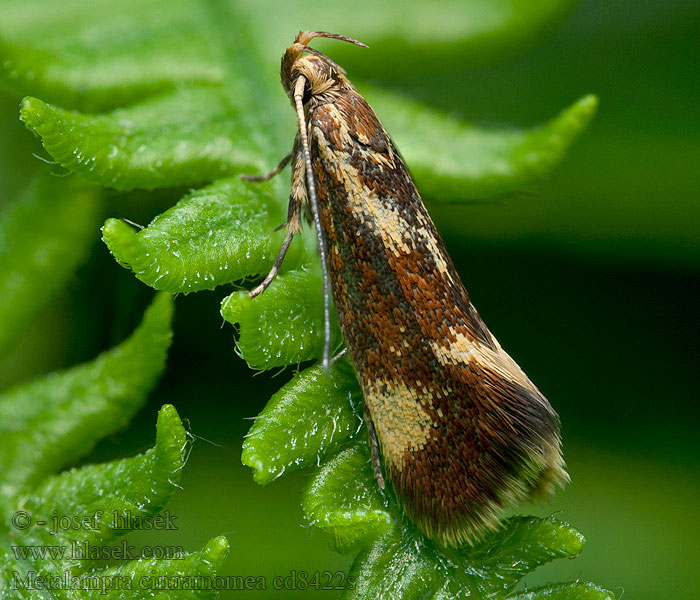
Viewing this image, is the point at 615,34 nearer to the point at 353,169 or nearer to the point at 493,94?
the point at 493,94

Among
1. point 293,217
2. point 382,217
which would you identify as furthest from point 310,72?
point 382,217

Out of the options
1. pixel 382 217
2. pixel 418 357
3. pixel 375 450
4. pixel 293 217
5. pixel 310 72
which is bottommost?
pixel 375 450

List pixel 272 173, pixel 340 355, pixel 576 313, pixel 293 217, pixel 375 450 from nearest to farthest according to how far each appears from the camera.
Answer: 1. pixel 375 450
2. pixel 340 355
3. pixel 293 217
4. pixel 272 173
5. pixel 576 313

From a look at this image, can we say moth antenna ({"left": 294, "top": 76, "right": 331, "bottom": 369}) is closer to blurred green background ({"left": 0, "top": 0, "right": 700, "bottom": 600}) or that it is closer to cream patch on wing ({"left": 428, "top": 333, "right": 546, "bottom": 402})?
cream patch on wing ({"left": 428, "top": 333, "right": 546, "bottom": 402})

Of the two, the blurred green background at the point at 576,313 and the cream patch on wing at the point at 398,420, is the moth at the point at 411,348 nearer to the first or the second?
the cream patch on wing at the point at 398,420

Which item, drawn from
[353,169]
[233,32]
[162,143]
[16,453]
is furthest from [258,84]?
[16,453]

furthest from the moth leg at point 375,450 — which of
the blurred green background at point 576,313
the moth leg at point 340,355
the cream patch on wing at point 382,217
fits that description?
the blurred green background at point 576,313

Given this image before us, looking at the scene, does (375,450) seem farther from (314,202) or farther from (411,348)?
(314,202)
